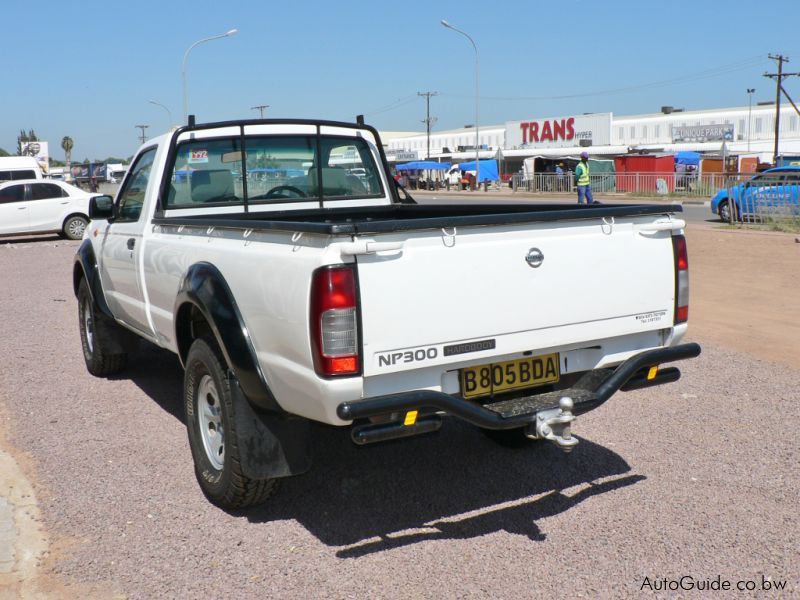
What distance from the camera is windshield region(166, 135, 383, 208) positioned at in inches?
225

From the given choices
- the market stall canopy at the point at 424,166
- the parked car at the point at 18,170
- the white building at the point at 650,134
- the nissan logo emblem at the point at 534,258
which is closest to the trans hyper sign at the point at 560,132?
the white building at the point at 650,134

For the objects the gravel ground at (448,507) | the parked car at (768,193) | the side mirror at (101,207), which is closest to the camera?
the gravel ground at (448,507)

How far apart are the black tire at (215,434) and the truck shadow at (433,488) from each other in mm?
182

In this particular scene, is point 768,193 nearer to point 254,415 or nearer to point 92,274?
point 92,274

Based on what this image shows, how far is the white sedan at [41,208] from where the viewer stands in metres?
22.2

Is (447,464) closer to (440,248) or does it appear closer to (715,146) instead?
(440,248)

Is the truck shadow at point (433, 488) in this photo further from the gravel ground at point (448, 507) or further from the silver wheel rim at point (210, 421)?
the silver wheel rim at point (210, 421)

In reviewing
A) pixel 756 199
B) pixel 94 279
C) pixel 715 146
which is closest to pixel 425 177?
pixel 715 146

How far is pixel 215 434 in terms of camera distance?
14.8 feet

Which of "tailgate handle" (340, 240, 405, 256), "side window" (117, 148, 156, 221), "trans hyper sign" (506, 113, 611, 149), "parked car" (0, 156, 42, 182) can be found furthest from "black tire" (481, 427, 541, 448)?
"trans hyper sign" (506, 113, 611, 149)

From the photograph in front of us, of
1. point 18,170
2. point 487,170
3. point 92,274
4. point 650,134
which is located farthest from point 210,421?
point 650,134

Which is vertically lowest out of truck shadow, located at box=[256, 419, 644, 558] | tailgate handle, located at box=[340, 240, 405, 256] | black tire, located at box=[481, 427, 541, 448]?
truck shadow, located at box=[256, 419, 644, 558]

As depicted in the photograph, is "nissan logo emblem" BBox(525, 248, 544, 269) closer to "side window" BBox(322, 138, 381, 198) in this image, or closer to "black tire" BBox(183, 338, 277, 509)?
"black tire" BBox(183, 338, 277, 509)

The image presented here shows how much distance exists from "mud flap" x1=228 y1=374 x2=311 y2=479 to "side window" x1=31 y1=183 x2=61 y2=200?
67.3 feet
